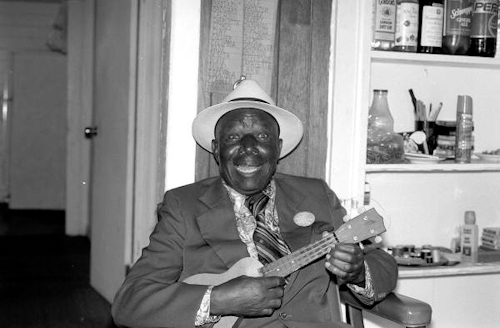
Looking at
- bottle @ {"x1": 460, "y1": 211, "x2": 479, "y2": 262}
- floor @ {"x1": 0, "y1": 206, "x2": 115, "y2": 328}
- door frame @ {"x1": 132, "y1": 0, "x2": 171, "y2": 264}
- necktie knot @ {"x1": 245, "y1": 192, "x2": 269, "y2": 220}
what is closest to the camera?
necktie knot @ {"x1": 245, "y1": 192, "x2": 269, "y2": 220}

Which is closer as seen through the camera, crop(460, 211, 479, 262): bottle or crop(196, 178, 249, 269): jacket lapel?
crop(196, 178, 249, 269): jacket lapel

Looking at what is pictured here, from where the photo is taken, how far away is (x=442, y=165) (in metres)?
2.83

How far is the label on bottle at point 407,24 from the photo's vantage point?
283 cm

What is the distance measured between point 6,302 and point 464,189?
2.81m

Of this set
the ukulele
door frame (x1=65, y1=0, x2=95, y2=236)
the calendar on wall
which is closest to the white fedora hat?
the calendar on wall

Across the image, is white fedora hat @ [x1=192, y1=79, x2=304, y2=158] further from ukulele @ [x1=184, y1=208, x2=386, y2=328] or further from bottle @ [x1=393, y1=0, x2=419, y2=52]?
bottle @ [x1=393, y1=0, x2=419, y2=52]

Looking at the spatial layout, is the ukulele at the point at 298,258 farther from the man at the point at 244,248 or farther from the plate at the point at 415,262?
the plate at the point at 415,262

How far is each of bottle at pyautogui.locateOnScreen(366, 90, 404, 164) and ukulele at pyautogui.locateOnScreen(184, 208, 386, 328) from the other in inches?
32.9

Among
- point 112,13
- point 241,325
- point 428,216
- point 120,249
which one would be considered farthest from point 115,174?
point 241,325

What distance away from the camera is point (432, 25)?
286 cm

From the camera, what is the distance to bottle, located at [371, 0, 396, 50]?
281 centimetres

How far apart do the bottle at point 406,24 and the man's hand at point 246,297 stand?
4.09ft

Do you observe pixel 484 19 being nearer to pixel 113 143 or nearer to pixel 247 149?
pixel 247 149

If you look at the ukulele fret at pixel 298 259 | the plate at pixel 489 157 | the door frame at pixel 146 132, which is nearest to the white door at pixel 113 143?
the door frame at pixel 146 132
